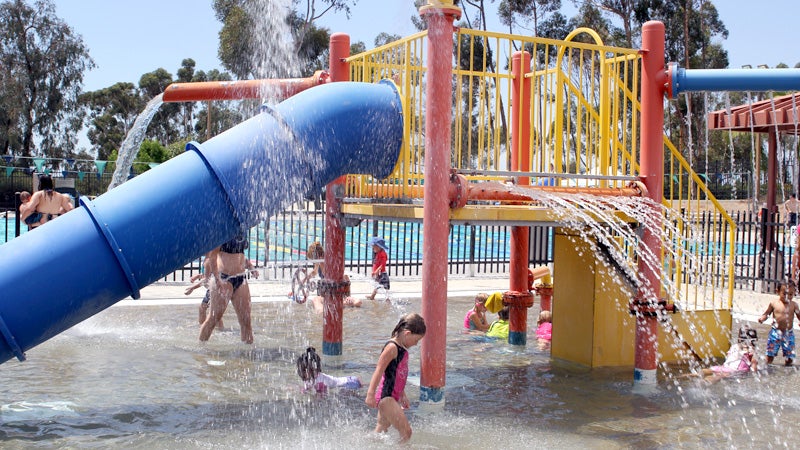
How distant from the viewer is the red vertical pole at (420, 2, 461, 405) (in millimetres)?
5684

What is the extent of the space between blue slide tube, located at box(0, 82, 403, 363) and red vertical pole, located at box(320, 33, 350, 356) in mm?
1500

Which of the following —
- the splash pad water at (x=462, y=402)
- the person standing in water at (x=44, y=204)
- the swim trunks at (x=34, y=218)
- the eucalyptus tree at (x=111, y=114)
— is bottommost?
the splash pad water at (x=462, y=402)

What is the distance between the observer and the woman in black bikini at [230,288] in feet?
28.5

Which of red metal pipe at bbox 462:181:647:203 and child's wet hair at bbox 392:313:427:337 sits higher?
red metal pipe at bbox 462:181:647:203

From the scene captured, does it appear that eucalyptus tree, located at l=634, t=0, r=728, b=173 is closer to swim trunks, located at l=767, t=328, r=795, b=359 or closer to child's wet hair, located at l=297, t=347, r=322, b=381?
swim trunks, located at l=767, t=328, r=795, b=359

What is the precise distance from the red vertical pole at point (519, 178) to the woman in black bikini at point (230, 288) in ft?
10.3

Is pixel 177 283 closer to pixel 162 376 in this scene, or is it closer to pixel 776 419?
pixel 162 376

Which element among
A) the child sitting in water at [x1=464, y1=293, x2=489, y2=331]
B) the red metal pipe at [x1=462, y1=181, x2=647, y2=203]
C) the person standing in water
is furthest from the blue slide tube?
the person standing in water

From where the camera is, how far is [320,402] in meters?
6.61

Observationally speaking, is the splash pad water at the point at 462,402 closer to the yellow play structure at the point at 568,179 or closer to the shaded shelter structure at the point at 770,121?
the yellow play structure at the point at 568,179

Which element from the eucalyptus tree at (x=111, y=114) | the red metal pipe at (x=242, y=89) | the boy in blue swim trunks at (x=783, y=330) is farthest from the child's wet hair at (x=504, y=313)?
the eucalyptus tree at (x=111, y=114)

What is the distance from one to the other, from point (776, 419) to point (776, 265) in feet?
28.1

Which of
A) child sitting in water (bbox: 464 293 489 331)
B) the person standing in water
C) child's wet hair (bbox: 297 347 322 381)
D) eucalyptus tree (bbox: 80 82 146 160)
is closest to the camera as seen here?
child's wet hair (bbox: 297 347 322 381)

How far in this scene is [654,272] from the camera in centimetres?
686
